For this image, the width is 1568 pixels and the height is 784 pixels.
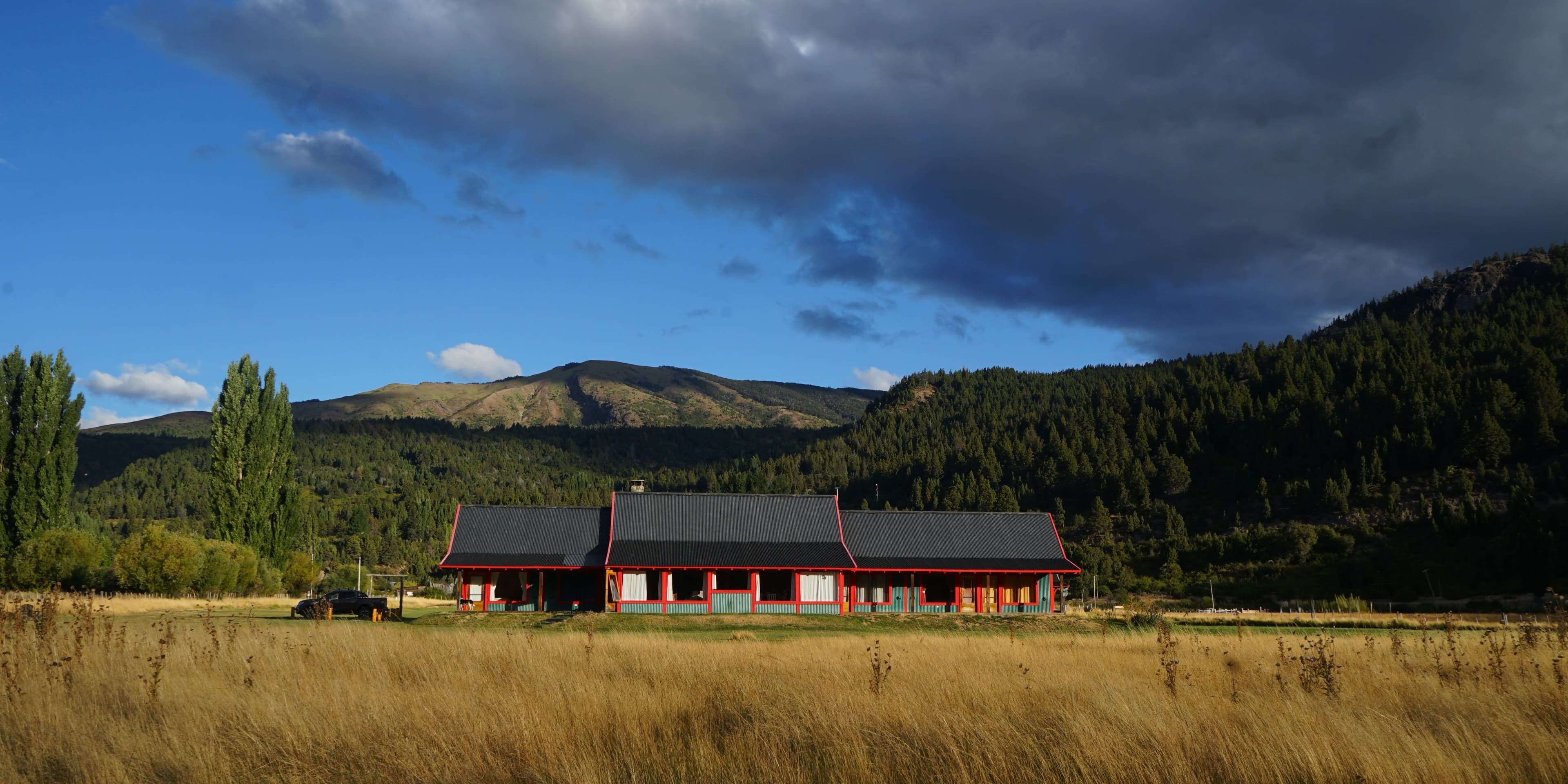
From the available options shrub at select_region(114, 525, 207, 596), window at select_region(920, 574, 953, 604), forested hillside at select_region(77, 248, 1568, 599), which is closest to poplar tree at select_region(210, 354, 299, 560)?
shrub at select_region(114, 525, 207, 596)

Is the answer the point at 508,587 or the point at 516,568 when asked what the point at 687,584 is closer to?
the point at 516,568

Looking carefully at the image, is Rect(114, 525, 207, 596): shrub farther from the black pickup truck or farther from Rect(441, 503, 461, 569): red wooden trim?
the black pickup truck

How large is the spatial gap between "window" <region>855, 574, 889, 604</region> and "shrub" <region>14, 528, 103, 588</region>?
36599 millimetres

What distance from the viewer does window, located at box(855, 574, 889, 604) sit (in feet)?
145

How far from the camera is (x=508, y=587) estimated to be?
4412cm

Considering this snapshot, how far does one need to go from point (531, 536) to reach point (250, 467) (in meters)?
19.9

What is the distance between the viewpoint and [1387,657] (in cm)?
1548

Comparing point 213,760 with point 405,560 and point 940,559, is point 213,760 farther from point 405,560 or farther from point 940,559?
point 405,560

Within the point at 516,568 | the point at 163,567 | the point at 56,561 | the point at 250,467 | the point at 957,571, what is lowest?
the point at 957,571

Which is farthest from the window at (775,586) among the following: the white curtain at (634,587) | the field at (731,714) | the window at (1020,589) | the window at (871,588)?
the field at (731,714)

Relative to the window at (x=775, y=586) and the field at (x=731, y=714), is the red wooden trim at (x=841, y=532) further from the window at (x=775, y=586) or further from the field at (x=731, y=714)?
the field at (x=731, y=714)

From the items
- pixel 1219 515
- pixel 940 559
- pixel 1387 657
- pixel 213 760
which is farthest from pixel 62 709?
pixel 1219 515

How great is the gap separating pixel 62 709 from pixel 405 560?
5244 inches

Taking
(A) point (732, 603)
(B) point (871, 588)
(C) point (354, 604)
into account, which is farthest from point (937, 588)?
(C) point (354, 604)
